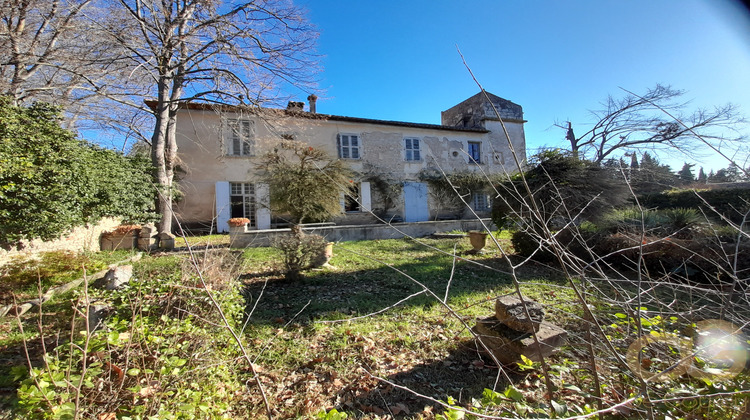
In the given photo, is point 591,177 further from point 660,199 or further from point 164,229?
point 164,229

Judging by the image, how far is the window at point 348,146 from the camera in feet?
48.3

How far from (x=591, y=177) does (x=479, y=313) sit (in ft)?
15.4

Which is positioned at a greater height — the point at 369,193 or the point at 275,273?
the point at 369,193

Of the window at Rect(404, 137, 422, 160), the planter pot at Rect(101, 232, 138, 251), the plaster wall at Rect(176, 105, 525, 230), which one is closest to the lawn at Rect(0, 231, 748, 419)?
the planter pot at Rect(101, 232, 138, 251)

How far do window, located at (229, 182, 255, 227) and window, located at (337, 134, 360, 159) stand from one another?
450cm

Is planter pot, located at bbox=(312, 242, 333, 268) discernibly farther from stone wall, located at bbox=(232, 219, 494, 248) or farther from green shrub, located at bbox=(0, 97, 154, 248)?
green shrub, located at bbox=(0, 97, 154, 248)

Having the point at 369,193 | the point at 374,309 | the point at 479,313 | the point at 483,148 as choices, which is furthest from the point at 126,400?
the point at 483,148

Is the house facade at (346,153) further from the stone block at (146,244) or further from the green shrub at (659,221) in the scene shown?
the green shrub at (659,221)

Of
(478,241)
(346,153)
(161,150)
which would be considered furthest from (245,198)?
(478,241)

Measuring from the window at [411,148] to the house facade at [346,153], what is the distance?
0.05 m

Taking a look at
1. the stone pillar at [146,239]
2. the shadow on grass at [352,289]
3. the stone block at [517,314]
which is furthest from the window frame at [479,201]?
the stone pillar at [146,239]

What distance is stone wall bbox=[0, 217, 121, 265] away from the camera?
17.3 ft

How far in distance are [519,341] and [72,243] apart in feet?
28.4

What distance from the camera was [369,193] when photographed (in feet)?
47.8
